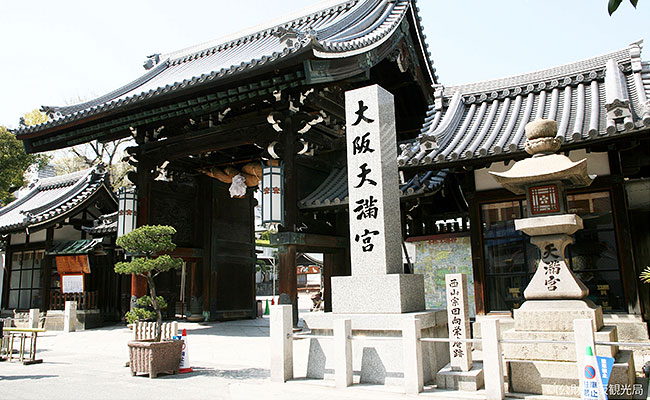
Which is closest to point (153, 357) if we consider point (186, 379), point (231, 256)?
point (186, 379)

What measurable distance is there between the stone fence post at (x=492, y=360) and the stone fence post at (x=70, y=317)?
48.3ft

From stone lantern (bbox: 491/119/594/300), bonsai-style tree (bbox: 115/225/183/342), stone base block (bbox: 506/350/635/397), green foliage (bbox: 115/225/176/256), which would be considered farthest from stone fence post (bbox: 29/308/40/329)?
stone lantern (bbox: 491/119/594/300)

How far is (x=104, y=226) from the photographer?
698 inches

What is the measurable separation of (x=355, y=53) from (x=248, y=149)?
6.50 meters

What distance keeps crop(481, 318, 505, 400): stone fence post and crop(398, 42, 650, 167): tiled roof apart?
11.9ft

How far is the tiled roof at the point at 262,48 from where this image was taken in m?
10.9

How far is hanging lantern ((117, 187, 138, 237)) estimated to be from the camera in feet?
48.6

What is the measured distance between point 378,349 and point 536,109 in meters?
6.36

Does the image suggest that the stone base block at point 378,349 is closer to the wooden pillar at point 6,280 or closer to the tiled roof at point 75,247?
the tiled roof at point 75,247

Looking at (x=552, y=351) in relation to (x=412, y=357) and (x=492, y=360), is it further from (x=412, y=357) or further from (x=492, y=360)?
(x=412, y=357)

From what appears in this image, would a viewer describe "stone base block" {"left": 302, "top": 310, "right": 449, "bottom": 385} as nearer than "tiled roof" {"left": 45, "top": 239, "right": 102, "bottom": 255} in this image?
Yes

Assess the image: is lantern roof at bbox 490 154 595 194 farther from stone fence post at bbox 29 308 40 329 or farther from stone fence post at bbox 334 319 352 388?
stone fence post at bbox 29 308 40 329

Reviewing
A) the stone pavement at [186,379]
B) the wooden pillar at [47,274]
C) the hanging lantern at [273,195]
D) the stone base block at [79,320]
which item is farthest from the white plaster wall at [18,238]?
the hanging lantern at [273,195]

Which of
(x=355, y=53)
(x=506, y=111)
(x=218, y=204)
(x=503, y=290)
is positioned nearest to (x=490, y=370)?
(x=503, y=290)
